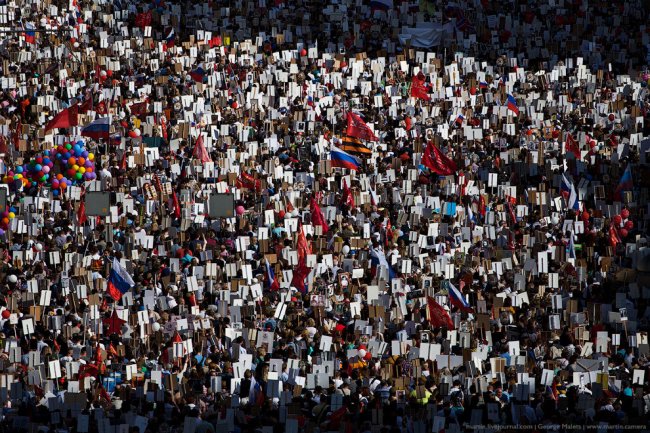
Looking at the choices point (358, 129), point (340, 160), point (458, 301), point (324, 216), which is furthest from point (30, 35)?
point (458, 301)

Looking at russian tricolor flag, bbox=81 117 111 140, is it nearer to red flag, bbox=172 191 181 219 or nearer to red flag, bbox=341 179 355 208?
red flag, bbox=172 191 181 219

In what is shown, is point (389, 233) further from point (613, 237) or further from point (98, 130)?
point (98, 130)

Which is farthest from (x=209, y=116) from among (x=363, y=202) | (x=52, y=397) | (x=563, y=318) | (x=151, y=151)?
(x=52, y=397)

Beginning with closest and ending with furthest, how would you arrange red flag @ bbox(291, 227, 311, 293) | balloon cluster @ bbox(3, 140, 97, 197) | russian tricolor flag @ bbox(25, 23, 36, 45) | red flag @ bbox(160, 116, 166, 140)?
red flag @ bbox(291, 227, 311, 293) < balloon cluster @ bbox(3, 140, 97, 197) < red flag @ bbox(160, 116, 166, 140) < russian tricolor flag @ bbox(25, 23, 36, 45)

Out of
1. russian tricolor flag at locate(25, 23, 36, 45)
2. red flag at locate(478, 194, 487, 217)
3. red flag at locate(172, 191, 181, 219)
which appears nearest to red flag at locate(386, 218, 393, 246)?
red flag at locate(478, 194, 487, 217)

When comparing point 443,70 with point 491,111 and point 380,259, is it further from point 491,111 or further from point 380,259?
point 380,259

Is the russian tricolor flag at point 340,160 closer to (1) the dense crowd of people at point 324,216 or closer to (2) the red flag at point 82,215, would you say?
(1) the dense crowd of people at point 324,216
